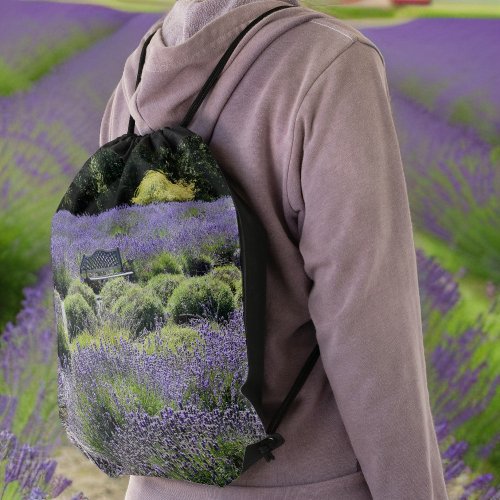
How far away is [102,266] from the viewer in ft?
2.18

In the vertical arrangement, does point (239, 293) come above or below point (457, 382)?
above

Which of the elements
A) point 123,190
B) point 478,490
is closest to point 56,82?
point 123,190

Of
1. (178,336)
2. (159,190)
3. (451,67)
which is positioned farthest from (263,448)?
(451,67)

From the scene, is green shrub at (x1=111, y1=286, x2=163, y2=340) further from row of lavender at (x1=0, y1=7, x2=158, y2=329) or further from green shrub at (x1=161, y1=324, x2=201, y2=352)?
row of lavender at (x1=0, y1=7, x2=158, y2=329)

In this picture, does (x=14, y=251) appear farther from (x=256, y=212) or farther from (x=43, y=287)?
(x=256, y=212)

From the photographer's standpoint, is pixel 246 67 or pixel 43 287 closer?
pixel 246 67

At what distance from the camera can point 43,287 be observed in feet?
5.02

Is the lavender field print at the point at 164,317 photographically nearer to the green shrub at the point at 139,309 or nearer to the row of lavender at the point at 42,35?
the green shrub at the point at 139,309

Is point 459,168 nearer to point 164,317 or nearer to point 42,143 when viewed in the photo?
point 42,143

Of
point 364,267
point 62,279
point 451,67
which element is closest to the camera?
point 364,267

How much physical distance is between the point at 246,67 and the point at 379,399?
285 mm

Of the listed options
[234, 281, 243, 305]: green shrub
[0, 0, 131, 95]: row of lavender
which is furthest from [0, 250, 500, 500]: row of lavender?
[234, 281, 243, 305]: green shrub

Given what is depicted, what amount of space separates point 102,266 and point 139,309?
0.17ft

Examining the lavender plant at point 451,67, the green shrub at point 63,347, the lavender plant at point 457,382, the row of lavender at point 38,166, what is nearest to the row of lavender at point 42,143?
the row of lavender at point 38,166
